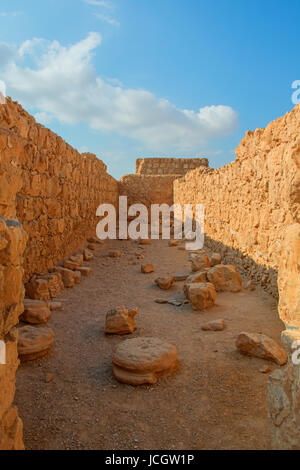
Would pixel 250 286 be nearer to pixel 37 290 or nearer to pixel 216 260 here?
pixel 216 260

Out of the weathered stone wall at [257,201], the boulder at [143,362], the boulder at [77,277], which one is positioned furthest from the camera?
the boulder at [77,277]

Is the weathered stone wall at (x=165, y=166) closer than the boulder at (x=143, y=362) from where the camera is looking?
No

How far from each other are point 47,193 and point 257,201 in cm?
349

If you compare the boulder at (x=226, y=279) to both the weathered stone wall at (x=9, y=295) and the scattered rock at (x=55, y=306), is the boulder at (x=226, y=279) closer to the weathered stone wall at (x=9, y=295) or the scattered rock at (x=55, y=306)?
the scattered rock at (x=55, y=306)

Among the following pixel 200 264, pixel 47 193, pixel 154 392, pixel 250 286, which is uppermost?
pixel 47 193

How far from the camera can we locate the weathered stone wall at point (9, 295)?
1.52 m

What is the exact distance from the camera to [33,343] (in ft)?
9.64

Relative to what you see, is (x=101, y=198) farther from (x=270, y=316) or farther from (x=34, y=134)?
(x=270, y=316)

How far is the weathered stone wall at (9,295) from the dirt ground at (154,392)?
48cm

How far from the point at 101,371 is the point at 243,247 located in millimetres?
3671

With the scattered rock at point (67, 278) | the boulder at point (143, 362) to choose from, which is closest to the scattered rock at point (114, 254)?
the scattered rock at point (67, 278)

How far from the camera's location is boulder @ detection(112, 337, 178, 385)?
8.44 feet

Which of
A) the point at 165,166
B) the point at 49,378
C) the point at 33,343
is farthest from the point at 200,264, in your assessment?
the point at 165,166

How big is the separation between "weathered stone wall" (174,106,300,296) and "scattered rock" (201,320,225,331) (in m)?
1.05
